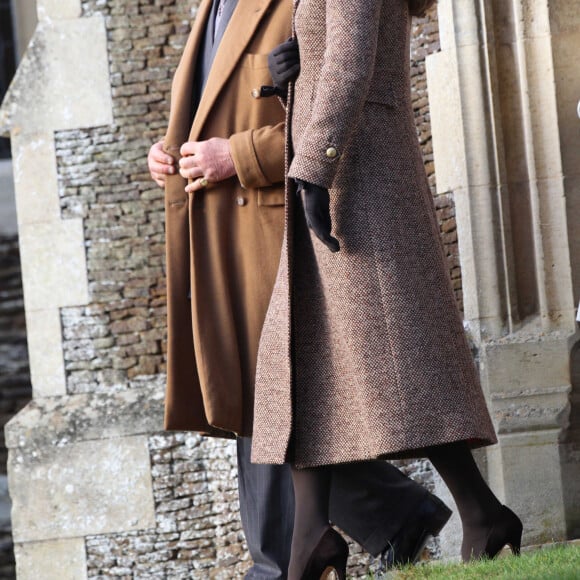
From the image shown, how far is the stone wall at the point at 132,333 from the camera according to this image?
4.98 metres

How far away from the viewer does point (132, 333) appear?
5164mm

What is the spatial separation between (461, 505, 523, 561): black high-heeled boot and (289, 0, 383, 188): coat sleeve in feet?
3.08

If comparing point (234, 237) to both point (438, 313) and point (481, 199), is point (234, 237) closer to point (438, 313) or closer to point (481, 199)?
point (438, 313)

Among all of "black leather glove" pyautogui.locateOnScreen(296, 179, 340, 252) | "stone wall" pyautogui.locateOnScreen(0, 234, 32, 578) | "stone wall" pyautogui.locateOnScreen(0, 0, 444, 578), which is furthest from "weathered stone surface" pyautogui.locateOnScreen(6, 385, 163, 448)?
"stone wall" pyautogui.locateOnScreen(0, 234, 32, 578)

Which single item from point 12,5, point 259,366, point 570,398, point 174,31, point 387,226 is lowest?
point 570,398

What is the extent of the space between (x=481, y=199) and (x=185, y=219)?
1.32 meters

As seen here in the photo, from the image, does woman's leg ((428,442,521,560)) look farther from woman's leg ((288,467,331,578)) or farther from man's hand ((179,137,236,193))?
man's hand ((179,137,236,193))

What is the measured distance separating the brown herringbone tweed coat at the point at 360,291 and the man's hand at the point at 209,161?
1.07ft

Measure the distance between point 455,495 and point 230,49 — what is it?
4.46 feet

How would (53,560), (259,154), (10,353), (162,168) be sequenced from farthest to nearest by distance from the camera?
(10,353), (53,560), (162,168), (259,154)

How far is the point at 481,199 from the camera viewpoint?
4.42 m

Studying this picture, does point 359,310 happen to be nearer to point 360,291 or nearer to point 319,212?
point 360,291

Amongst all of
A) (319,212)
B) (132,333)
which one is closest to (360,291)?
(319,212)

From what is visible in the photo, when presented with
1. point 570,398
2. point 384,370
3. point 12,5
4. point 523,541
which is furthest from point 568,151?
point 12,5
